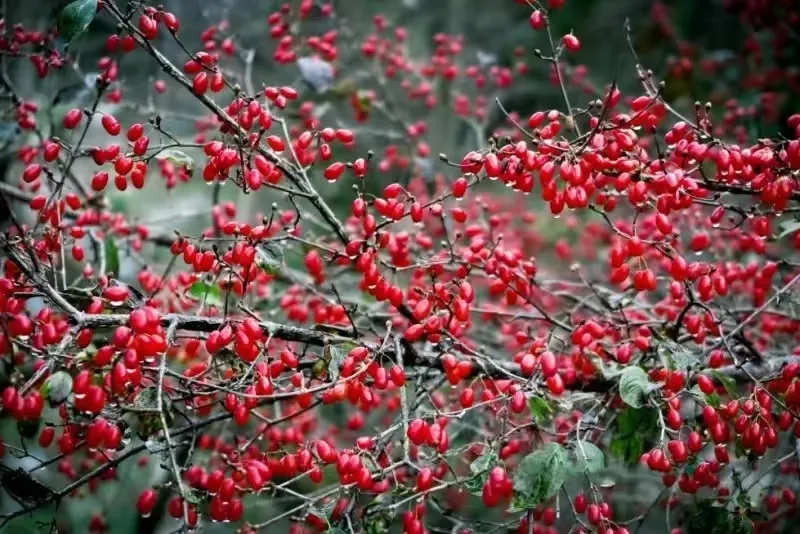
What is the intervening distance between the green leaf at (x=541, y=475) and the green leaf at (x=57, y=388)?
803 millimetres

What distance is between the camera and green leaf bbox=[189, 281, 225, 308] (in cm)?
160

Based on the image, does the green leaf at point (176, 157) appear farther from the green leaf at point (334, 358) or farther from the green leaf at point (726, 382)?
the green leaf at point (726, 382)

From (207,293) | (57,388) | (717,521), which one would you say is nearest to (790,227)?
(717,521)

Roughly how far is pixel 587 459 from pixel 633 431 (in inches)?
12.4

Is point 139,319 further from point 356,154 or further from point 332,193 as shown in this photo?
point 356,154

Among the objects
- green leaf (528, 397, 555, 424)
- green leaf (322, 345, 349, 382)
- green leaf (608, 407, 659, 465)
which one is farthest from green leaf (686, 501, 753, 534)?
green leaf (322, 345, 349, 382)

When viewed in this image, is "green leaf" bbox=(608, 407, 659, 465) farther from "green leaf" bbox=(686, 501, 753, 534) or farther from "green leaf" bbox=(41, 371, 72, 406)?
"green leaf" bbox=(41, 371, 72, 406)

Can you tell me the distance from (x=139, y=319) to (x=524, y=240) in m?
2.76

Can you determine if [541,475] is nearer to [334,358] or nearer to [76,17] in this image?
[334,358]

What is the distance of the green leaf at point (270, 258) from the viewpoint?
1.45m

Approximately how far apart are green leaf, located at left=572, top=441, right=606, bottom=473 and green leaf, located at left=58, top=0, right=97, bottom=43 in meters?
1.25

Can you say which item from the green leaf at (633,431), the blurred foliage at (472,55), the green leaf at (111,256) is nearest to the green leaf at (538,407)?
the green leaf at (633,431)

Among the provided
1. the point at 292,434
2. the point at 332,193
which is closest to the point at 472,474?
the point at 292,434

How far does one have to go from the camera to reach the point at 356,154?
3723 mm
